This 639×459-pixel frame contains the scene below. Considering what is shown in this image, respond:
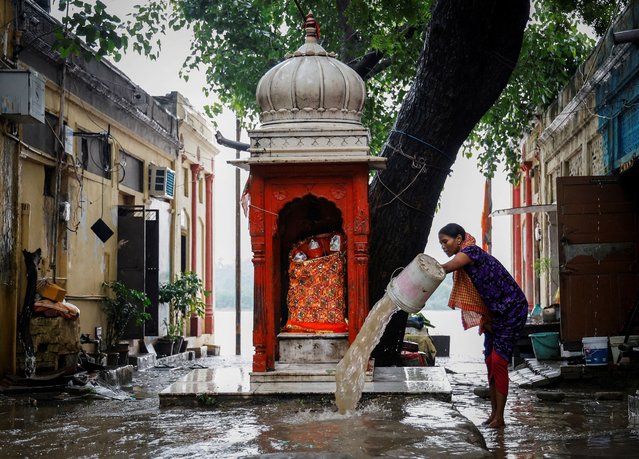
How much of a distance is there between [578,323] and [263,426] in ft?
28.8

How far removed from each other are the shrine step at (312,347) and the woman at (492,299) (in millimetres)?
1798

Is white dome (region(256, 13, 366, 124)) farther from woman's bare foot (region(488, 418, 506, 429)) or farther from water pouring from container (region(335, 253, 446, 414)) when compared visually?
woman's bare foot (region(488, 418, 506, 429))

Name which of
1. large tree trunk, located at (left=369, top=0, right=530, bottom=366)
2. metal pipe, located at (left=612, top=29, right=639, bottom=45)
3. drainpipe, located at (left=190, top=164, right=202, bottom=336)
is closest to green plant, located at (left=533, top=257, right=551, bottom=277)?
drainpipe, located at (left=190, top=164, right=202, bottom=336)

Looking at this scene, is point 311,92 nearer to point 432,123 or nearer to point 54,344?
point 432,123

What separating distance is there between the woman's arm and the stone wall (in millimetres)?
7151

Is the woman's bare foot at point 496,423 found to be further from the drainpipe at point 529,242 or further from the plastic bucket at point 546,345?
the drainpipe at point 529,242

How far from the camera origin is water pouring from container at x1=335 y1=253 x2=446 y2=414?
753 cm

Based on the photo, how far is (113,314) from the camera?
1869 centimetres

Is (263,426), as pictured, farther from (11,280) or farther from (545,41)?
(545,41)

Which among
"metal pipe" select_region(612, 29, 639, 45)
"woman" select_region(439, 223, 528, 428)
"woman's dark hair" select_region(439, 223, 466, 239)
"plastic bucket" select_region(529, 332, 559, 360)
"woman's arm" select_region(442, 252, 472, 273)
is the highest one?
"metal pipe" select_region(612, 29, 639, 45)

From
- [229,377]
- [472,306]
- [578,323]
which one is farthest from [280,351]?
[578,323]

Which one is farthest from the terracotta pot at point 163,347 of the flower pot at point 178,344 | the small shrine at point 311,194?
the small shrine at point 311,194

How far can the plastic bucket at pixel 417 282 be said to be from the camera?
24.6ft

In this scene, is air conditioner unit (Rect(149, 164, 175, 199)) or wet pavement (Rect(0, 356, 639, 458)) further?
air conditioner unit (Rect(149, 164, 175, 199))
